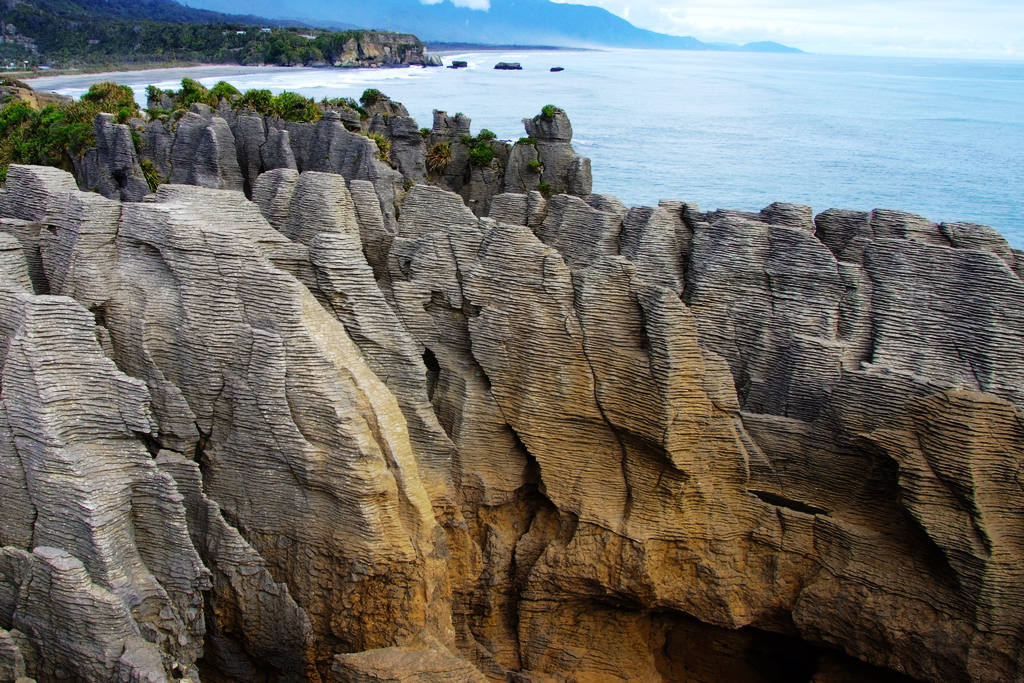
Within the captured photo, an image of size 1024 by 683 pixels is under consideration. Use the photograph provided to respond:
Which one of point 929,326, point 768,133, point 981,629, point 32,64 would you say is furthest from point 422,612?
point 32,64

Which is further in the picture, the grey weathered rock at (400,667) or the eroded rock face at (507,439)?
the grey weathered rock at (400,667)

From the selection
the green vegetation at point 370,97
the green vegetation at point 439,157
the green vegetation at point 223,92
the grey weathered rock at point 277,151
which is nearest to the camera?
the grey weathered rock at point 277,151

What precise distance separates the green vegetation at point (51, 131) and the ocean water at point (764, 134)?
31.5 metres

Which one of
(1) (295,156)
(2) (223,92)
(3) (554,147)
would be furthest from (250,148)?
(2) (223,92)

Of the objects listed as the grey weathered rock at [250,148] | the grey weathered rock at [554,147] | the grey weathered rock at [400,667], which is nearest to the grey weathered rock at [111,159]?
the grey weathered rock at [250,148]

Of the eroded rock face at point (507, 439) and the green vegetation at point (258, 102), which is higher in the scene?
the green vegetation at point (258, 102)

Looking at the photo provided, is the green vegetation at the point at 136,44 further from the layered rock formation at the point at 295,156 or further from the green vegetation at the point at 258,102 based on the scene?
the layered rock formation at the point at 295,156

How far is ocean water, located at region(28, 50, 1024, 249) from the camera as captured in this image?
6006 cm

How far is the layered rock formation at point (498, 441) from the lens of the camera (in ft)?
36.0

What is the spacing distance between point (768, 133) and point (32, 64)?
94233mm

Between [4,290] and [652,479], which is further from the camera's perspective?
[652,479]

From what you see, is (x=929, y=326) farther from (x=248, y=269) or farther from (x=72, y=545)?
(x=72, y=545)

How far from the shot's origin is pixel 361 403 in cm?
1212

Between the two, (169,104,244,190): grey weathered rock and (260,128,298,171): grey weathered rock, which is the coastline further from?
(169,104,244,190): grey weathered rock
